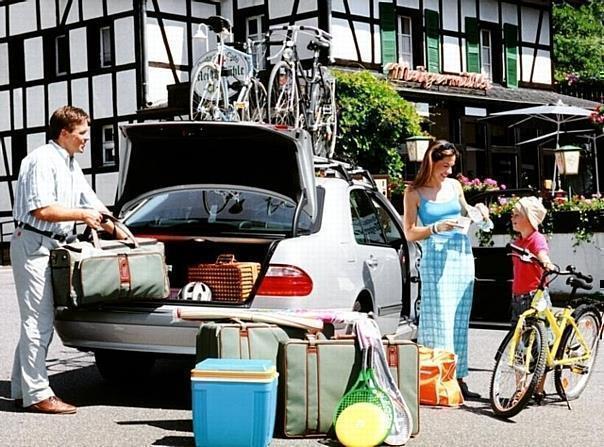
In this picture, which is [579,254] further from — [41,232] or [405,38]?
[405,38]

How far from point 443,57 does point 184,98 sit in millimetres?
7423

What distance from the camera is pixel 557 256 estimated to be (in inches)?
644

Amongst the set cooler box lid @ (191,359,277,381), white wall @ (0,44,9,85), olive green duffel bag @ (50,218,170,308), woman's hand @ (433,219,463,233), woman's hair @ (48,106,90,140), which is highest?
white wall @ (0,44,9,85)

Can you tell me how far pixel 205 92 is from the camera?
1586 cm

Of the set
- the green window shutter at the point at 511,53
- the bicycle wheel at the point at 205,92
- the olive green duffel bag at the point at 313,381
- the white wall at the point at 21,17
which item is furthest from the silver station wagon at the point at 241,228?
the white wall at the point at 21,17

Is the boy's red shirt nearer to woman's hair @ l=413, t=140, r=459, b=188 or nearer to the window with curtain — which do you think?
woman's hair @ l=413, t=140, r=459, b=188

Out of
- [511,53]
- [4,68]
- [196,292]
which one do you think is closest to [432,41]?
[511,53]

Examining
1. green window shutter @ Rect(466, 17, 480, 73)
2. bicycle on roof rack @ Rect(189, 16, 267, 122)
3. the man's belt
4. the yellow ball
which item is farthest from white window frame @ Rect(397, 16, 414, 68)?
the yellow ball

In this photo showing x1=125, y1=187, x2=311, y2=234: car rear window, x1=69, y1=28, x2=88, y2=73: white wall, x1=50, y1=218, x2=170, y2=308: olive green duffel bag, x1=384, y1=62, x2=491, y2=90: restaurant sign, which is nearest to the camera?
x1=50, y1=218, x2=170, y2=308: olive green duffel bag

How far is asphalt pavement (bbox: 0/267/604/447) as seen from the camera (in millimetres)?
6543

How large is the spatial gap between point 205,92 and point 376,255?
8067mm

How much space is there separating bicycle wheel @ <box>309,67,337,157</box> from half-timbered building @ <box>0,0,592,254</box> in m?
9.90

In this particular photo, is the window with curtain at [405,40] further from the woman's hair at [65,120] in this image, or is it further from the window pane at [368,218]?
the woman's hair at [65,120]

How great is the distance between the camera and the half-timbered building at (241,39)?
27219mm
